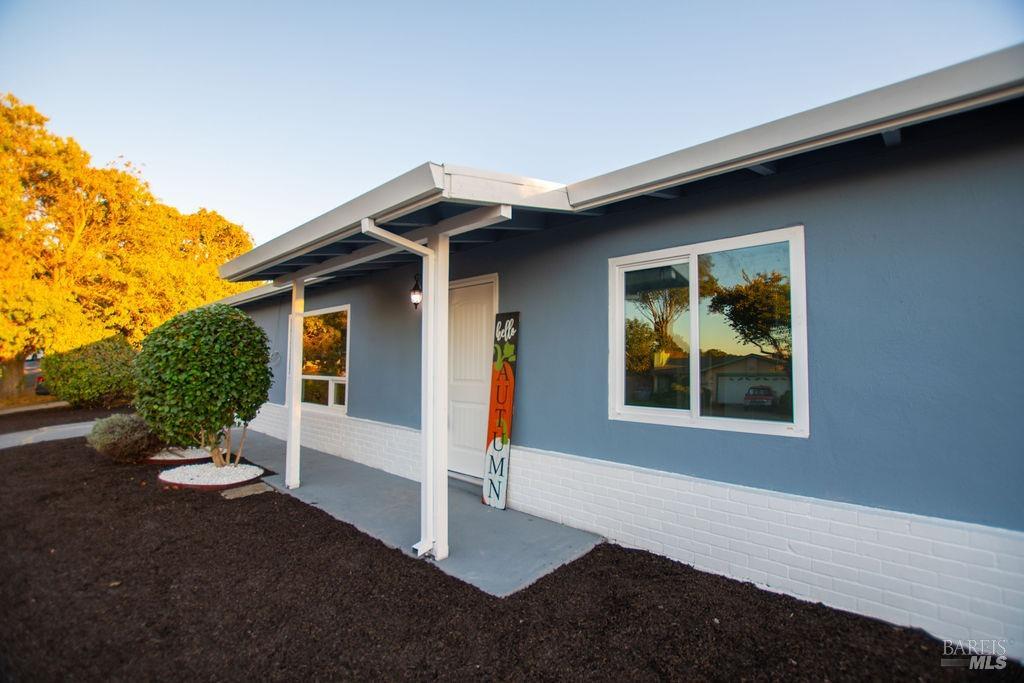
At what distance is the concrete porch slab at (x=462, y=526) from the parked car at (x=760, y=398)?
1643mm

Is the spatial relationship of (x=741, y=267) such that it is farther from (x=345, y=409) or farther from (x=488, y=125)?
(x=488, y=125)

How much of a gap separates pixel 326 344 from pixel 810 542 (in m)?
7.15

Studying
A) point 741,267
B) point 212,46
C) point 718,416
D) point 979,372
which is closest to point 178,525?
point 718,416

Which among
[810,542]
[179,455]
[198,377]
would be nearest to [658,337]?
[810,542]

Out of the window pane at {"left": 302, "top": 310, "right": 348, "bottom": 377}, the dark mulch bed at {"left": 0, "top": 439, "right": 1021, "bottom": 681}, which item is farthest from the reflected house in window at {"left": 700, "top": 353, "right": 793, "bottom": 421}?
the window pane at {"left": 302, "top": 310, "right": 348, "bottom": 377}

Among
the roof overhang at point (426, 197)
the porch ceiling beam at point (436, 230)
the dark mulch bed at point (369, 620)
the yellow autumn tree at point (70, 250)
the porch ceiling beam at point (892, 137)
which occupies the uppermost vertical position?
the yellow autumn tree at point (70, 250)

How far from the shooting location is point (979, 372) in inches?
93.6

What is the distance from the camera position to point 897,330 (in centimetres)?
260

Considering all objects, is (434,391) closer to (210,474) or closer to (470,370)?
(470,370)

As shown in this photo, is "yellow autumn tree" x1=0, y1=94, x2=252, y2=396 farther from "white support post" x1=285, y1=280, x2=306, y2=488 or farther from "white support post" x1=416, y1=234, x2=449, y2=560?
"white support post" x1=416, y1=234, x2=449, y2=560

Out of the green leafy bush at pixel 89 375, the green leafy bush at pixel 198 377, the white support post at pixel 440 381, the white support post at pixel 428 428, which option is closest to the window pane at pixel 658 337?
the white support post at pixel 440 381

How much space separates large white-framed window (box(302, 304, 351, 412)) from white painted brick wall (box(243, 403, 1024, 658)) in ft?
13.9

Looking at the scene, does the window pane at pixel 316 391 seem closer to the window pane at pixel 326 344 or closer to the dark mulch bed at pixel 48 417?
the window pane at pixel 326 344

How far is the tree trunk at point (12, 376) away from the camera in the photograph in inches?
504
